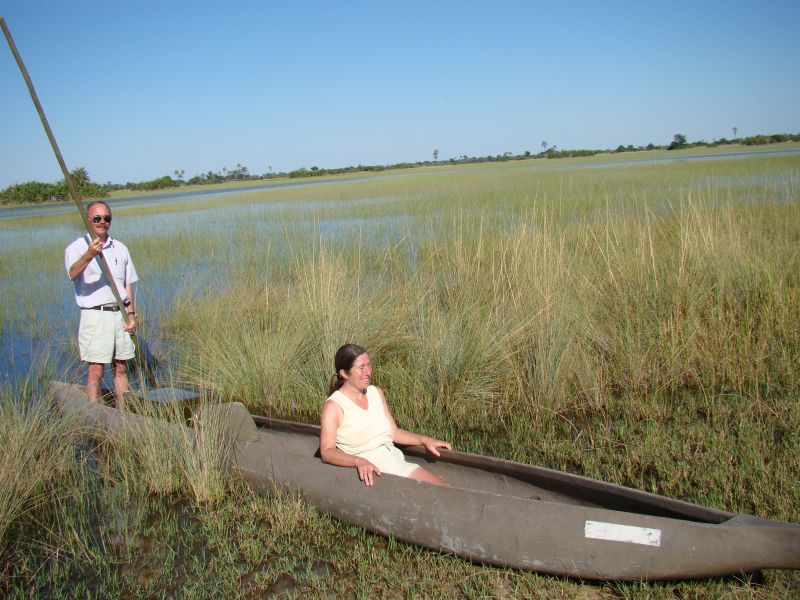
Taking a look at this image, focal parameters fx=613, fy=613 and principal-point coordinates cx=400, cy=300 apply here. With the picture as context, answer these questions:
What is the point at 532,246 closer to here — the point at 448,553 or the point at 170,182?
the point at 448,553

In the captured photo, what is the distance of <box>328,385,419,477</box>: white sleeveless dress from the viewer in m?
3.76

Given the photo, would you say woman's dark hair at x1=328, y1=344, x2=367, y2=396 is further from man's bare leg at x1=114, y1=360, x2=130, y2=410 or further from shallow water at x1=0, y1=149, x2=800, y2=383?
shallow water at x1=0, y1=149, x2=800, y2=383

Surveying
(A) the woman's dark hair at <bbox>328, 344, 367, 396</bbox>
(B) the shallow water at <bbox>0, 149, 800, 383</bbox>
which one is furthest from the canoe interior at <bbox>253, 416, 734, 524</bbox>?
(B) the shallow water at <bbox>0, 149, 800, 383</bbox>

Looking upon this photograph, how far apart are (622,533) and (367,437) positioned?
1580 millimetres

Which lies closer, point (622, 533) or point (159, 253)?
point (622, 533)

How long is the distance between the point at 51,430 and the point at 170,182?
8561cm

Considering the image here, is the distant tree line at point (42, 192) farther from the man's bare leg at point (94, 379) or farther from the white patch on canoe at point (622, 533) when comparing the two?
the white patch on canoe at point (622, 533)

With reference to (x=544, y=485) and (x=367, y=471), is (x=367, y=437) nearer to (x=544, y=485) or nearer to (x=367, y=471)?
(x=367, y=471)

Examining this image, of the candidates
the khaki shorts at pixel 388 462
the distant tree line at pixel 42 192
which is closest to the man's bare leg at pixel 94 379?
the khaki shorts at pixel 388 462

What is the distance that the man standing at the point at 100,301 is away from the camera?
473 centimetres

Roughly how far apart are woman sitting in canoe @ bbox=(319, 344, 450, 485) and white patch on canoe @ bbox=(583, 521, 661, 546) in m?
1.08

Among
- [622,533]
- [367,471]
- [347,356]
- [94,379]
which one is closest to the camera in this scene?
[622,533]

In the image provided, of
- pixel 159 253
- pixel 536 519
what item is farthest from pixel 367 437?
pixel 159 253

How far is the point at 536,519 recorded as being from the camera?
299cm
